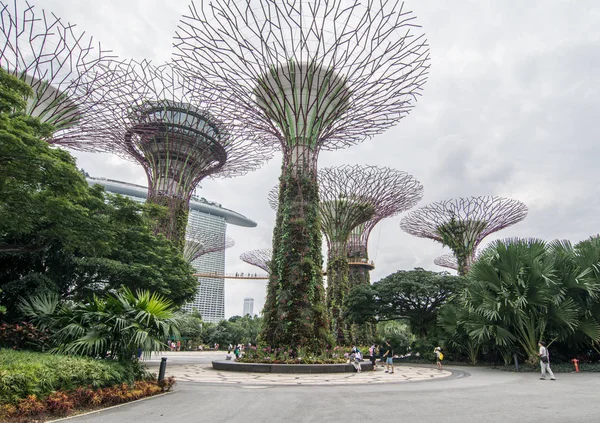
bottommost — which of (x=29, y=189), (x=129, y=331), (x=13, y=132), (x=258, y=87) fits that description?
(x=129, y=331)

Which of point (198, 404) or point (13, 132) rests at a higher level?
point (13, 132)

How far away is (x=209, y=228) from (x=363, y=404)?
375 ft

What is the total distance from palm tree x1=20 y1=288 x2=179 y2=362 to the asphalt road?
1236 mm

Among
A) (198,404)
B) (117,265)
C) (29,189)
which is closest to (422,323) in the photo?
(117,265)

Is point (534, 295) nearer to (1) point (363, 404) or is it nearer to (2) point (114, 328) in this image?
(1) point (363, 404)

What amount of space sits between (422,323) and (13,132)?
79.5ft

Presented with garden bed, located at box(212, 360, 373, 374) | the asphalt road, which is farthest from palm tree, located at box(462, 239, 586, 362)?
garden bed, located at box(212, 360, 373, 374)

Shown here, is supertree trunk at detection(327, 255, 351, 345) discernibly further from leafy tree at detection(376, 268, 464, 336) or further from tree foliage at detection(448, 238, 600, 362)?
tree foliage at detection(448, 238, 600, 362)

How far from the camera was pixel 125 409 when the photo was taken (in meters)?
6.34

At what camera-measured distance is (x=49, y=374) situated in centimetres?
590

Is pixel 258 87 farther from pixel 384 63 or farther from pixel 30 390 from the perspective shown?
pixel 30 390

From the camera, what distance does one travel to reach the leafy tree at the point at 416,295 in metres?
24.0

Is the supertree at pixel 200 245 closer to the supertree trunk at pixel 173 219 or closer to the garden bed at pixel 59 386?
the supertree trunk at pixel 173 219

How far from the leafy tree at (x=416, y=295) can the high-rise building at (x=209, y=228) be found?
8093 cm
